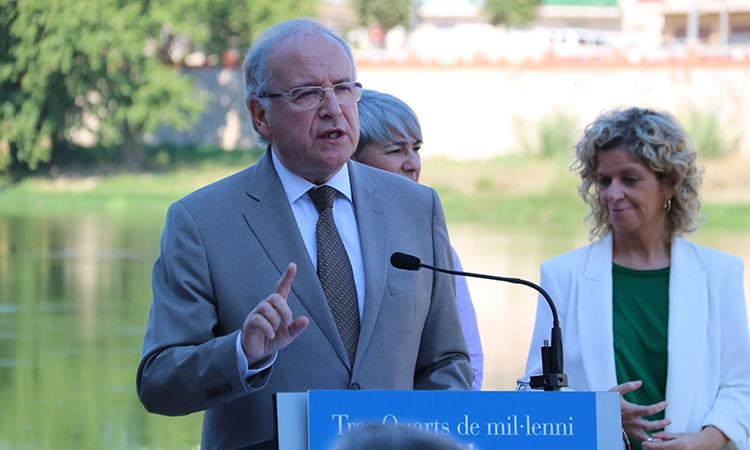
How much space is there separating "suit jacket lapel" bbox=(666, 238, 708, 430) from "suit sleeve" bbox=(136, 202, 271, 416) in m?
1.36

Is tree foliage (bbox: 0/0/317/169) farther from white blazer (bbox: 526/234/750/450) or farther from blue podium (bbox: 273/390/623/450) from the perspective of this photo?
blue podium (bbox: 273/390/623/450)

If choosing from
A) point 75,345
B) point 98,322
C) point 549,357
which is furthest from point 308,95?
point 98,322

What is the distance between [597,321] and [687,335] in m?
0.25

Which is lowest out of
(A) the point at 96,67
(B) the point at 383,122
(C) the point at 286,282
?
(C) the point at 286,282

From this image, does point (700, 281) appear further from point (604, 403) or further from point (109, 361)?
A: point (109, 361)

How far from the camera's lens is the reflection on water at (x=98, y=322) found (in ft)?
19.9

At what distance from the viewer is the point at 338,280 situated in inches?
90.6

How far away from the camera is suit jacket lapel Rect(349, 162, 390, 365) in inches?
89.0

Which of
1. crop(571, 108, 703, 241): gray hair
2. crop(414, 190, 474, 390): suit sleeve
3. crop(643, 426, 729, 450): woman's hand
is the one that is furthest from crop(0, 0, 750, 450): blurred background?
crop(414, 190, 474, 390): suit sleeve

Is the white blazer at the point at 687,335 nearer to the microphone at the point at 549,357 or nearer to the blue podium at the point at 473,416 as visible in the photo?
the microphone at the point at 549,357

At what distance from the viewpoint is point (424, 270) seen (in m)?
2.41

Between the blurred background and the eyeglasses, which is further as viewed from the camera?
the blurred background

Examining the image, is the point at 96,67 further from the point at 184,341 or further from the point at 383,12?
the point at 184,341

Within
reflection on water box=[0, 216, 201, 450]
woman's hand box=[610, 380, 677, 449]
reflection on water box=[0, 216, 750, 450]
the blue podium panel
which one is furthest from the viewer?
reflection on water box=[0, 216, 750, 450]
